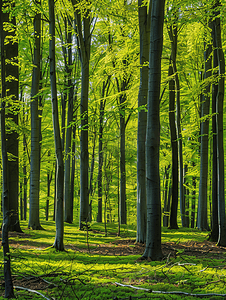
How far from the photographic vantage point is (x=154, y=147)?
17.0 feet

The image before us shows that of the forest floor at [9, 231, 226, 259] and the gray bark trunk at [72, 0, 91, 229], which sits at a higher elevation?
the gray bark trunk at [72, 0, 91, 229]

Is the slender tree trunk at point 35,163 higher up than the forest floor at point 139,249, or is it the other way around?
the slender tree trunk at point 35,163

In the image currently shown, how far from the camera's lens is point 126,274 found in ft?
13.6

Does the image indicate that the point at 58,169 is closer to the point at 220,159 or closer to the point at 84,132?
the point at 220,159

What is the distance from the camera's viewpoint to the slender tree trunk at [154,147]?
504cm

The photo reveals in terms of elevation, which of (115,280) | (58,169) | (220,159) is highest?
(220,159)

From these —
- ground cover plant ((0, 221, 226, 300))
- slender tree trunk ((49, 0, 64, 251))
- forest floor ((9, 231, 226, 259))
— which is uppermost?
slender tree trunk ((49, 0, 64, 251))

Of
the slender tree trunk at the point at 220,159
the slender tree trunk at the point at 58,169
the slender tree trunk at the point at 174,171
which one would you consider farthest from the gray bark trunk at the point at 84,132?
the slender tree trunk at the point at 220,159

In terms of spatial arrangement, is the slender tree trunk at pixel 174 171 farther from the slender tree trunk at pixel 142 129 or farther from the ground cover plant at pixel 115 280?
the ground cover plant at pixel 115 280

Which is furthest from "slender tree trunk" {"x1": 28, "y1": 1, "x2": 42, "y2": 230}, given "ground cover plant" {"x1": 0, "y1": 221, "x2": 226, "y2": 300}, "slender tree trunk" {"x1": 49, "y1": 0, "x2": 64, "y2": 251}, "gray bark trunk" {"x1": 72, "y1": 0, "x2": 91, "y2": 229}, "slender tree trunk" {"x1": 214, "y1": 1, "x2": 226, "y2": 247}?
"slender tree trunk" {"x1": 214, "y1": 1, "x2": 226, "y2": 247}

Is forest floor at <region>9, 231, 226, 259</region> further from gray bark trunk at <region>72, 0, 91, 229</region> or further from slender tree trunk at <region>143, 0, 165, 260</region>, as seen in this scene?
gray bark trunk at <region>72, 0, 91, 229</region>

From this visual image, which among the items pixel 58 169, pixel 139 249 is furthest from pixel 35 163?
pixel 139 249

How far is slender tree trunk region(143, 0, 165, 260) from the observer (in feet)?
16.5

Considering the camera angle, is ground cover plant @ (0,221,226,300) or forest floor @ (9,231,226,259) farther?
forest floor @ (9,231,226,259)
